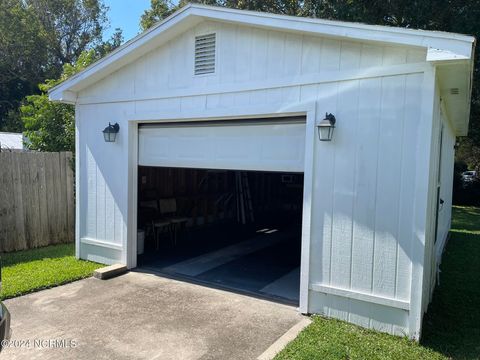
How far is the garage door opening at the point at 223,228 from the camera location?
629cm

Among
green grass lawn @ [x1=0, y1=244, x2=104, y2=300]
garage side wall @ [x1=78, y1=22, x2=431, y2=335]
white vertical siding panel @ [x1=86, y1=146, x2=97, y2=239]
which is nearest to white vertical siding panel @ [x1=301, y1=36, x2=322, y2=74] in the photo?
garage side wall @ [x1=78, y1=22, x2=431, y2=335]

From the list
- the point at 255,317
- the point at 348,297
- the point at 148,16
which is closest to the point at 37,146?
the point at 255,317

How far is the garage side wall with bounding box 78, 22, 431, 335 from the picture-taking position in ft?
13.6

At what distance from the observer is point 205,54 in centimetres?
552

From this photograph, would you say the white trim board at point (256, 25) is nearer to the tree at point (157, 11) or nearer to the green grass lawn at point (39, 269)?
the green grass lawn at point (39, 269)

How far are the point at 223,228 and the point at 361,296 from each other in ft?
22.4

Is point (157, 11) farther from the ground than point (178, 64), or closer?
farther from the ground

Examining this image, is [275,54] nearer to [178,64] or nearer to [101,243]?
[178,64]

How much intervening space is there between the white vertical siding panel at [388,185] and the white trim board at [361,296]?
0.07 m

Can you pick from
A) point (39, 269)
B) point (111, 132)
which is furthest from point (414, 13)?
point (39, 269)

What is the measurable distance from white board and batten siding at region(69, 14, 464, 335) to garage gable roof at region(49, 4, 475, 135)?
0.58 ft

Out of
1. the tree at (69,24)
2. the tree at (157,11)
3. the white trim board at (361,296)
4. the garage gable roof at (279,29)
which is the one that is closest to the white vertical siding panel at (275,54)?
the garage gable roof at (279,29)

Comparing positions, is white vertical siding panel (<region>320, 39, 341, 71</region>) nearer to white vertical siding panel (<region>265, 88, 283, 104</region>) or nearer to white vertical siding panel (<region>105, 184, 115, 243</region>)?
white vertical siding panel (<region>265, 88, 283, 104</region>)

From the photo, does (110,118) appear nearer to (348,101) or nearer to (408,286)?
(348,101)
